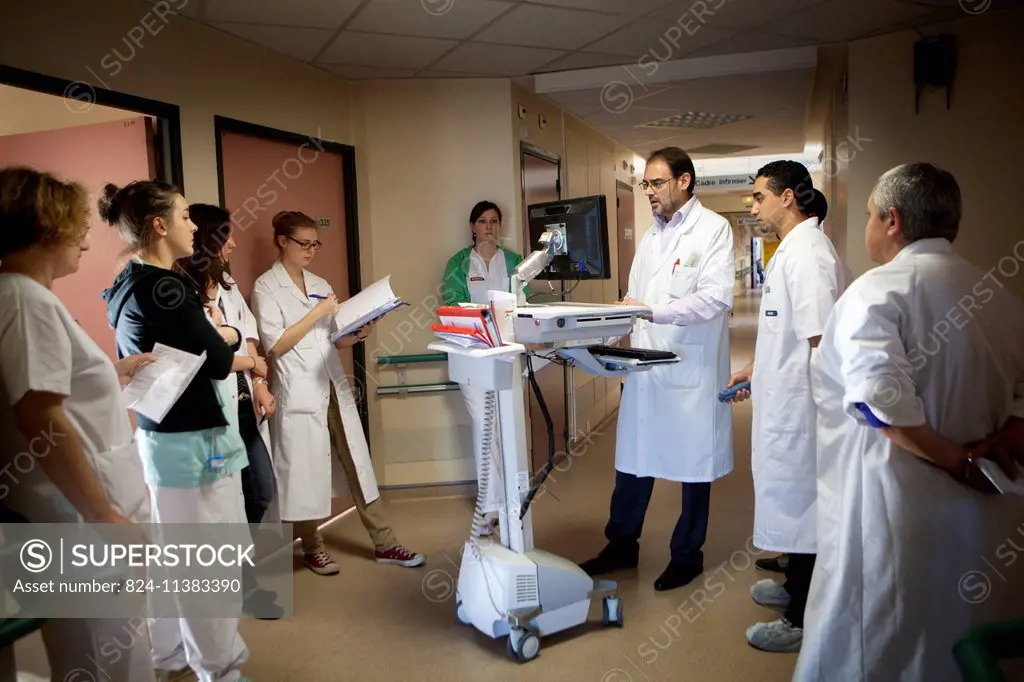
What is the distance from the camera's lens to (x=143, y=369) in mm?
1910

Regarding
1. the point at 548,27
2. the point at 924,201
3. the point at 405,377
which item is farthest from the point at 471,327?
the point at 405,377

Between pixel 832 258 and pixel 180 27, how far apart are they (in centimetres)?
272

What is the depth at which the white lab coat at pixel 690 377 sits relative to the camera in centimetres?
278

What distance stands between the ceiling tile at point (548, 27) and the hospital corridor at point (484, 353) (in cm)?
3

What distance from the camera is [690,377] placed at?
Result: 2.79 metres

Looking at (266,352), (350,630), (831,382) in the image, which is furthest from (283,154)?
(831,382)

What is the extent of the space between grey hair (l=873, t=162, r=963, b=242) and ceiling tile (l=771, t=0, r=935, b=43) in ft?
6.85

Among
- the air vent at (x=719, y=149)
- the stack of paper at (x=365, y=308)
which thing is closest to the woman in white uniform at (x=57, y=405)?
the stack of paper at (x=365, y=308)

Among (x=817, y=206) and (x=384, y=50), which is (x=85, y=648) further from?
(x=384, y=50)

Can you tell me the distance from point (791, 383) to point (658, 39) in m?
2.23

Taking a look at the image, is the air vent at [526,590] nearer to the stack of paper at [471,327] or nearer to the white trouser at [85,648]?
the stack of paper at [471,327]

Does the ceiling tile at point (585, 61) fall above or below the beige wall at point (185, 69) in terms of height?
above

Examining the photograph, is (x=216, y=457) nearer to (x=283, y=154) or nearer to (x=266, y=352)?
(x=266, y=352)

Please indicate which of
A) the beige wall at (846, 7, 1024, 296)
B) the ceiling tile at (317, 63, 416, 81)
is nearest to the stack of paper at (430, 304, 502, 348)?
the ceiling tile at (317, 63, 416, 81)
